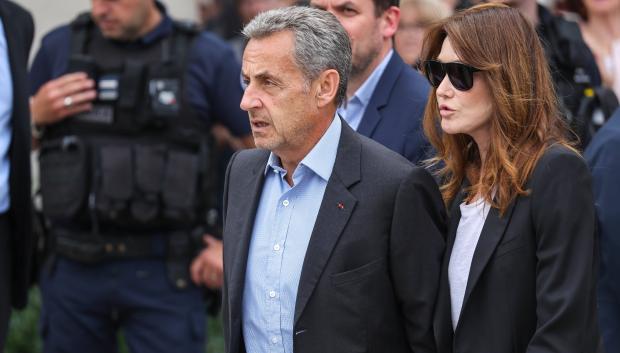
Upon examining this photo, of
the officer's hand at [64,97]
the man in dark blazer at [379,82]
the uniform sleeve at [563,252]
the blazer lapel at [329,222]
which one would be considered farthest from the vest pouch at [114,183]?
the uniform sleeve at [563,252]

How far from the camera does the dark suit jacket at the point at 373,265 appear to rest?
323 cm

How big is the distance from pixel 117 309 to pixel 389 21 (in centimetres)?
214

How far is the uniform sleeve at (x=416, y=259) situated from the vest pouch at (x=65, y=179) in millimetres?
2586

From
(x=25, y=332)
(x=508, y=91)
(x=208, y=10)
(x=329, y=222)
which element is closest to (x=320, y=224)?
(x=329, y=222)

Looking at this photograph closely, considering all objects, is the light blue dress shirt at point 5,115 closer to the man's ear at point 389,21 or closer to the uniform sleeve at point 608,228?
the man's ear at point 389,21

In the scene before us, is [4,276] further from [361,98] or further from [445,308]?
[445,308]

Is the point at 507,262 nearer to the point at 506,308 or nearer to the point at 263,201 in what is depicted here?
the point at 506,308

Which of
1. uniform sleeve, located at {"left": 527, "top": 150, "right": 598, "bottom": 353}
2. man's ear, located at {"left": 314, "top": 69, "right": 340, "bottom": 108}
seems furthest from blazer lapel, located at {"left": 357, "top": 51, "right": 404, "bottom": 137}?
uniform sleeve, located at {"left": 527, "top": 150, "right": 598, "bottom": 353}

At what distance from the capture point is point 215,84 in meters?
5.63

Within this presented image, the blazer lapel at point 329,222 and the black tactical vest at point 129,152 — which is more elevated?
the blazer lapel at point 329,222

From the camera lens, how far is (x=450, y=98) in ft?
10.8

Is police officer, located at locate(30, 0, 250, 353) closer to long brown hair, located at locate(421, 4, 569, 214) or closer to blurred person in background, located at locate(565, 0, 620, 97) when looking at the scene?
blurred person in background, located at locate(565, 0, 620, 97)

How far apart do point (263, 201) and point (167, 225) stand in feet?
6.94

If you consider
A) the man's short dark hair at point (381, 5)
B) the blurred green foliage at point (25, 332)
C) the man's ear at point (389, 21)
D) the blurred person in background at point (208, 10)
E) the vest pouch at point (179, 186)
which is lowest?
the blurred green foliage at point (25, 332)
